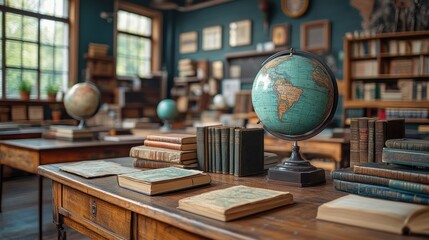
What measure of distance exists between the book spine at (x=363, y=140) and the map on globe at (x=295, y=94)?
134mm

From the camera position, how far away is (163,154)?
5.40 feet

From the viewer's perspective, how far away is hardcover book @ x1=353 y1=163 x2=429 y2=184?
1.03m

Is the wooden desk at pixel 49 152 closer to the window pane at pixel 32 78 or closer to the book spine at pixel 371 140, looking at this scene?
the book spine at pixel 371 140

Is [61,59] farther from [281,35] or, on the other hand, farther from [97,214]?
[97,214]

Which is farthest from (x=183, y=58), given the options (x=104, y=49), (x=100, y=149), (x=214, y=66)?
(x=100, y=149)

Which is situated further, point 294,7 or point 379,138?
point 294,7

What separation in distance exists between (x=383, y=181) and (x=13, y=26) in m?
6.75

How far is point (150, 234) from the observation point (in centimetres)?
116

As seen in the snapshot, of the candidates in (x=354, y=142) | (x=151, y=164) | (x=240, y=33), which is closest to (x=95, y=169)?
(x=151, y=164)

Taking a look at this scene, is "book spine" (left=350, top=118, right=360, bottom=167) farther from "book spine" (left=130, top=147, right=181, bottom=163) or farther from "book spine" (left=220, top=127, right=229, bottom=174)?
"book spine" (left=130, top=147, right=181, bottom=163)

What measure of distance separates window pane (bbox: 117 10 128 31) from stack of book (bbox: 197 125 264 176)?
23.1ft

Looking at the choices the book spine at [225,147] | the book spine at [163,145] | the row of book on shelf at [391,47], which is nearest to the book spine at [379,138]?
the book spine at [225,147]

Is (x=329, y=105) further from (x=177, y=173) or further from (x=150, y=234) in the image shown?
(x=150, y=234)

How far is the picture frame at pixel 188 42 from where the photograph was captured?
856cm
